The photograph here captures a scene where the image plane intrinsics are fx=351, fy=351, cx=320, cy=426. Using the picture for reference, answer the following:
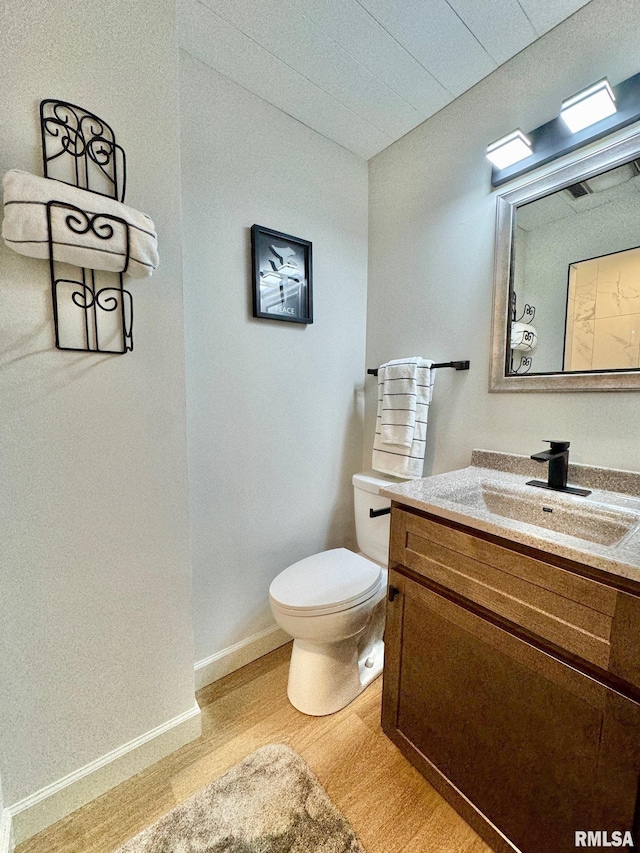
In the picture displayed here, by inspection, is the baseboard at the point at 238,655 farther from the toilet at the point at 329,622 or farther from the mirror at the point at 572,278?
the mirror at the point at 572,278

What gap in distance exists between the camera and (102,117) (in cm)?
95

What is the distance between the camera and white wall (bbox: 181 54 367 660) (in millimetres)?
1337

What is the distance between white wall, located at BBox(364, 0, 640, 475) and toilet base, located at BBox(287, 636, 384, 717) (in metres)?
0.85

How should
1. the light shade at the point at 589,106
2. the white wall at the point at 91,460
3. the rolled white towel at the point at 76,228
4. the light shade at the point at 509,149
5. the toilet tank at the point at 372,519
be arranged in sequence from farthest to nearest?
the toilet tank at the point at 372,519, the light shade at the point at 509,149, the light shade at the point at 589,106, the white wall at the point at 91,460, the rolled white towel at the point at 76,228

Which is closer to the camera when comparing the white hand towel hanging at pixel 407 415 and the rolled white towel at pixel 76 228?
the rolled white towel at pixel 76 228

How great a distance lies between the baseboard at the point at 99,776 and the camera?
0.96 metres

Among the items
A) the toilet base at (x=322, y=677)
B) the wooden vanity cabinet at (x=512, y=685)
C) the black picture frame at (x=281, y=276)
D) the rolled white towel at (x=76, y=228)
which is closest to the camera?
the wooden vanity cabinet at (x=512, y=685)

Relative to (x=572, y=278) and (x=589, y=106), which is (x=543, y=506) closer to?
(x=572, y=278)

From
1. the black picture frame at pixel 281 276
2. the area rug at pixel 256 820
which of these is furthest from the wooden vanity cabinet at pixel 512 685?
the black picture frame at pixel 281 276

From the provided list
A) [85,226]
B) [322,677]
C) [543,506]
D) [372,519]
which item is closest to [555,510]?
[543,506]

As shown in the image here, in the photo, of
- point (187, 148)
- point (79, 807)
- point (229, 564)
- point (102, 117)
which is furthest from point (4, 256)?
point (79, 807)

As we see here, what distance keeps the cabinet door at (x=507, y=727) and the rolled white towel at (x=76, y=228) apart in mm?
1189

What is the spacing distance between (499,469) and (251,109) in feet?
5.74

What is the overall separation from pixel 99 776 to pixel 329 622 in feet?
2.65
